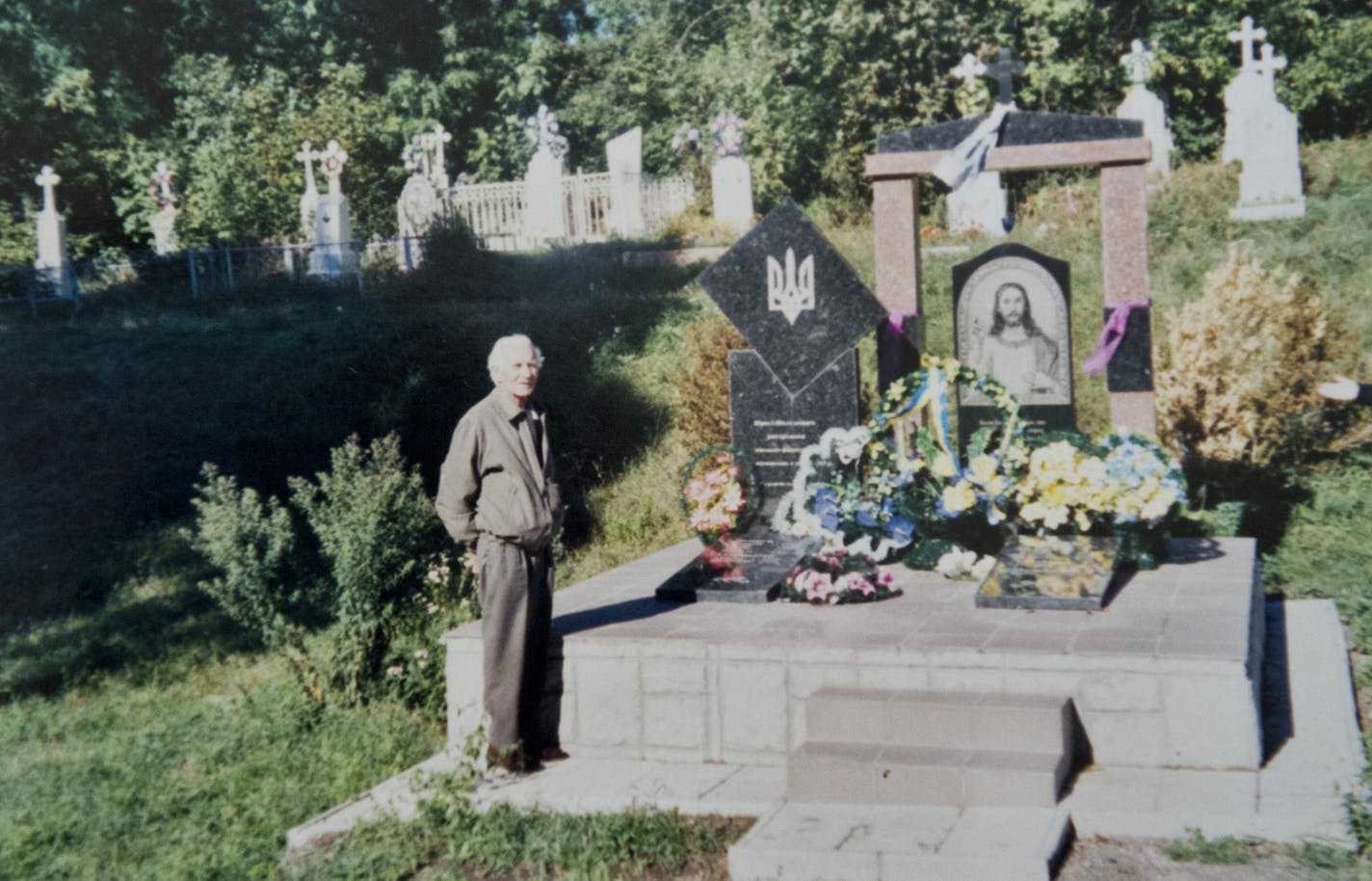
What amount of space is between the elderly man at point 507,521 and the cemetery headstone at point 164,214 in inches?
673

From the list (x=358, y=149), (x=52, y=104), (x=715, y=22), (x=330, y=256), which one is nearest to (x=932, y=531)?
(x=330, y=256)

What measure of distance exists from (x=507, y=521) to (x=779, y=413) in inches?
107

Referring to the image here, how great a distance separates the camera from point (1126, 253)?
794 centimetres

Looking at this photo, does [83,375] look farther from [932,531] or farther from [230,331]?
[932,531]

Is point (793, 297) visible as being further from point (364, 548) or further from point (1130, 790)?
point (1130, 790)

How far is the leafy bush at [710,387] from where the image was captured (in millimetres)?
10711

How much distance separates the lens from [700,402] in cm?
1084

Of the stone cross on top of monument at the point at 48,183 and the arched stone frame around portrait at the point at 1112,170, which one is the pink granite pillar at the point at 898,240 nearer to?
the arched stone frame around portrait at the point at 1112,170

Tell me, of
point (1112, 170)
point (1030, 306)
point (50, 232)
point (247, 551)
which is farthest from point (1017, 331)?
point (50, 232)

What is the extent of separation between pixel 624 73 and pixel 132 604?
25.8 meters

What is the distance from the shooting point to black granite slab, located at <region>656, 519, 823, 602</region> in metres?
6.25

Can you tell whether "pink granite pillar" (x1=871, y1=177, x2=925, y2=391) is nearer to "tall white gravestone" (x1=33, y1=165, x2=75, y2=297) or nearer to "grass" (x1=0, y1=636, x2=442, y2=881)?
"grass" (x1=0, y1=636, x2=442, y2=881)

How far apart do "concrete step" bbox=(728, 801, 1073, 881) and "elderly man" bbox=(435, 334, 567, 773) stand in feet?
3.89

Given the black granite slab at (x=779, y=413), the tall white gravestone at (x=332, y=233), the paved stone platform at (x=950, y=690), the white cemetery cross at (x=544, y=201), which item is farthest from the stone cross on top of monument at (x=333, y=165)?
the paved stone platform at (x=950, y=690)
